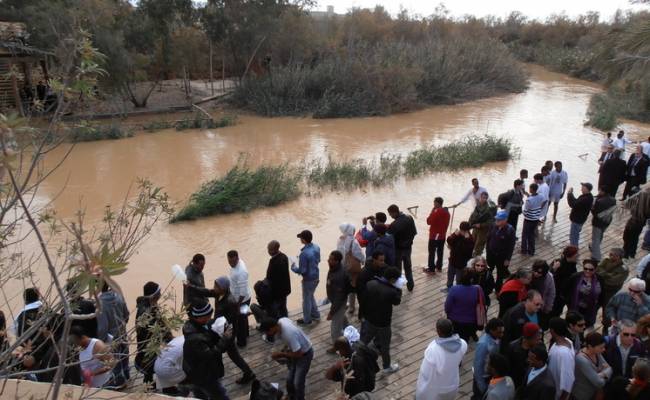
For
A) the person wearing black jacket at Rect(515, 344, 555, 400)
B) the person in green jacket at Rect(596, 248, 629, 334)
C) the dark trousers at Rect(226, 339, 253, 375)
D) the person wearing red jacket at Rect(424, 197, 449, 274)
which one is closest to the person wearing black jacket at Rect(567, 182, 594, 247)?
the person wearing red jacket at Rect(424, 197, 449, 274)

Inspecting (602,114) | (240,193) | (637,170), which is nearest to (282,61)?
(602,114)

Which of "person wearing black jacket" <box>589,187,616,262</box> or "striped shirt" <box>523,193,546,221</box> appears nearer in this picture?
"person wearing black jacket" <box>589,187,616,262</box>

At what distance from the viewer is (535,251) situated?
843cm

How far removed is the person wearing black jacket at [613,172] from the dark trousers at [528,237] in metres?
2.51

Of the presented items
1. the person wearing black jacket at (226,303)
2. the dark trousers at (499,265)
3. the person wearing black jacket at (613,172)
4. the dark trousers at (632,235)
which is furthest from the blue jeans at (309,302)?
the person wearing black jacket at (613,172)

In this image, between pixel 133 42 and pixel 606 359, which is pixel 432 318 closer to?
pixel 606 359

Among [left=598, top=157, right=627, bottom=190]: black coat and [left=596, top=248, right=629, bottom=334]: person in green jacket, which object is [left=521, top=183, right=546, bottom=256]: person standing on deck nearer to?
[left=596, top=248, right=629, bottom=334]: person in green jacket

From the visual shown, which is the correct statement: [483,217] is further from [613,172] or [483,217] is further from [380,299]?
[613,172]

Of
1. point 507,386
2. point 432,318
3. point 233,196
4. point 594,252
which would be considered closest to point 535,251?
point 594,252

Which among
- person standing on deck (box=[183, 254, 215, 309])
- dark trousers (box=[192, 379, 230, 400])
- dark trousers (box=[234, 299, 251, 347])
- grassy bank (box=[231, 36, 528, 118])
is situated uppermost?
grassy bank (box=[231, 36, 528, 118])

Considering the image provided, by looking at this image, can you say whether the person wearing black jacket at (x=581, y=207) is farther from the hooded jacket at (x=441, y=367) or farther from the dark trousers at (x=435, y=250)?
the hooded jacket at (x=441, y=367)

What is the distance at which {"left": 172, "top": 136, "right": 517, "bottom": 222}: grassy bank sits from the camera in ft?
39.1

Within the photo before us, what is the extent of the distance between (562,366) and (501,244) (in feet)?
8.90

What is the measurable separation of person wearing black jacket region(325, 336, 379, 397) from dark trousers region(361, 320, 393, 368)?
93 cm
